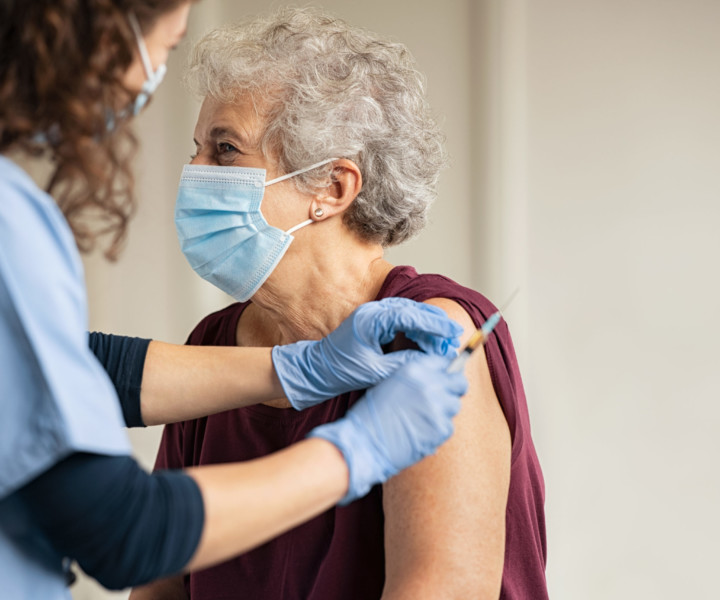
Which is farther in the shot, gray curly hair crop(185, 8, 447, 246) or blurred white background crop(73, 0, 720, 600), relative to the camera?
blurred white background crop(73, 0, 720, 600)

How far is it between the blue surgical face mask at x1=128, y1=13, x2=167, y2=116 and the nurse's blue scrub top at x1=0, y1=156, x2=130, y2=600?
0.20 metres

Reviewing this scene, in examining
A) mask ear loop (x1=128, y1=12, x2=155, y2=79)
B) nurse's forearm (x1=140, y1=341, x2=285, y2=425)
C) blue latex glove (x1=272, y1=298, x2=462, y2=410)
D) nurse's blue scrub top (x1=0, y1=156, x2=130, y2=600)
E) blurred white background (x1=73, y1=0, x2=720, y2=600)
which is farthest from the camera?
blurred white background (x1=73, y1=0, x2=720, y2=600)

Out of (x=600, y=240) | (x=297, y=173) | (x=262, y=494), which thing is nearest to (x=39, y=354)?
(x=262, y=494)

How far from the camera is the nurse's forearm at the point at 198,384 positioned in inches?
52.1

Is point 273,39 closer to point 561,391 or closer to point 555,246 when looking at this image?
point 555,246

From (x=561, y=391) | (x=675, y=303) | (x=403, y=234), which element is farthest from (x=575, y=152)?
(x=403, y=234)

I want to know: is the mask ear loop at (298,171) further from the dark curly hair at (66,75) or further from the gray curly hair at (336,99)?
the dark curly hair at (66,75)

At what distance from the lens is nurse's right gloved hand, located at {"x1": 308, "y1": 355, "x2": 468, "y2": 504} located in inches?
35.8

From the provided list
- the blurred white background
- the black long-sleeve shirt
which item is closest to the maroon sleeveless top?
the black long-sleeve shirt

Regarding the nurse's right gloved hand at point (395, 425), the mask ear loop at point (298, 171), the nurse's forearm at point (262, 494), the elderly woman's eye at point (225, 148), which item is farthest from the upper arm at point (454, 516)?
the elderly woman's eye at point (225, 148)

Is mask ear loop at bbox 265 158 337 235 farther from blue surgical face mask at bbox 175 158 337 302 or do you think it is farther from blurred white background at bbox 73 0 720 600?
blurred white background at bbox 73 0 720 600

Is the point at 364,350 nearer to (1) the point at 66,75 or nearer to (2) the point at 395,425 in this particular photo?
(2) the point at 395,425

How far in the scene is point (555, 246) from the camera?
2377 millimetres

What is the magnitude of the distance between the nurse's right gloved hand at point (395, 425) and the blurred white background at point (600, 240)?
1.43m
